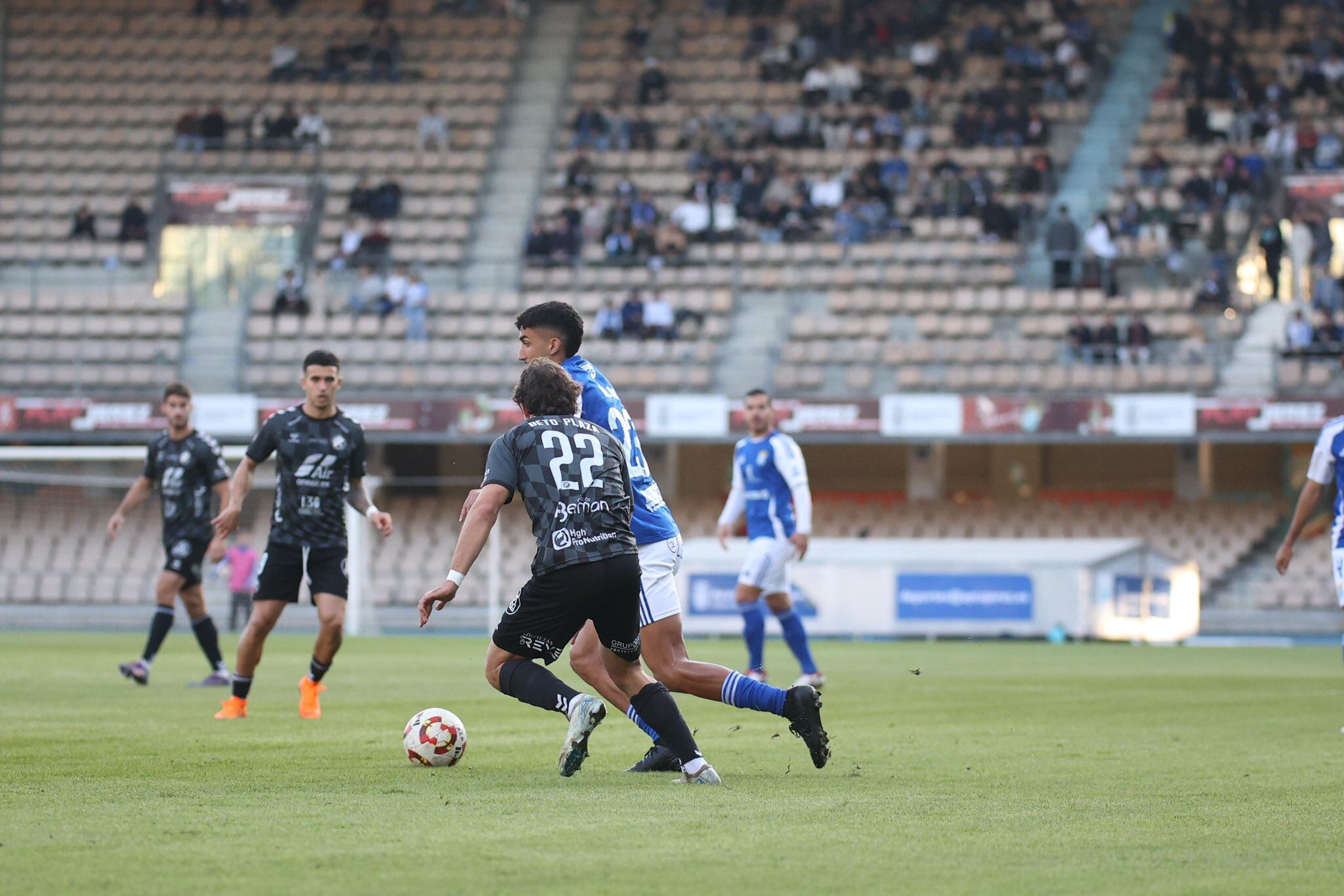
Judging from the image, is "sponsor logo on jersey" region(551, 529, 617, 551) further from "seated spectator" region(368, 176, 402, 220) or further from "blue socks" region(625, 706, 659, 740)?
"seated spectator" region(368, 176, 402, 220)

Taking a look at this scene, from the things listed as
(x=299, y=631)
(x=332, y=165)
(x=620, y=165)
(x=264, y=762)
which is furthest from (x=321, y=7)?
(x=264, y=762)

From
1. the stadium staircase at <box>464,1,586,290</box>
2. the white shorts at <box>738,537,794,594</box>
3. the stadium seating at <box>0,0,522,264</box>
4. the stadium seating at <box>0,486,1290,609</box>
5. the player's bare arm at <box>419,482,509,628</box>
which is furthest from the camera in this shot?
the stadium seating at <box>0,0,522,264</box>

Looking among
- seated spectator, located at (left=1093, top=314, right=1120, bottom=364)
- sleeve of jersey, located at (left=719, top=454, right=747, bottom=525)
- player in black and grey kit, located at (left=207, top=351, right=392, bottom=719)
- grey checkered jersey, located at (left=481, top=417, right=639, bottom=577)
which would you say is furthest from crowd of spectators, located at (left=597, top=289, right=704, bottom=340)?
grey checkered jersey, located at (left=481, top=417, right=639, bottom=577)

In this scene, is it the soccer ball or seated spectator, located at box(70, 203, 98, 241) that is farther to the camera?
seated spectator, located at box(70, 203, 98, 241)

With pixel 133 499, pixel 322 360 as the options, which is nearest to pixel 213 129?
pixel 133 499

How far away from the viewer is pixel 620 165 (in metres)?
33.7

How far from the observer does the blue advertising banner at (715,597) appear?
82.0 feet

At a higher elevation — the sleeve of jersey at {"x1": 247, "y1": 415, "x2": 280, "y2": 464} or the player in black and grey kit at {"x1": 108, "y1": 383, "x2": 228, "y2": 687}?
the sleeve of jersey at {"x1": 247, "y1": 415, "x2": 280, "y2": 464}

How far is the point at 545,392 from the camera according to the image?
715cm

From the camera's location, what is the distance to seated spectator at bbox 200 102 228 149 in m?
33.7

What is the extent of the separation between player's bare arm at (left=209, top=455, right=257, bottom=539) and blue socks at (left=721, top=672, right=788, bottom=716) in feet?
13.7

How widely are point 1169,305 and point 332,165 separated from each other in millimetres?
15928

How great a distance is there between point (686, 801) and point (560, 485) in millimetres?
1337

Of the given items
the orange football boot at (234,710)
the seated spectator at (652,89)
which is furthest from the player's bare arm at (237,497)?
the seated spectator at (652,89)
